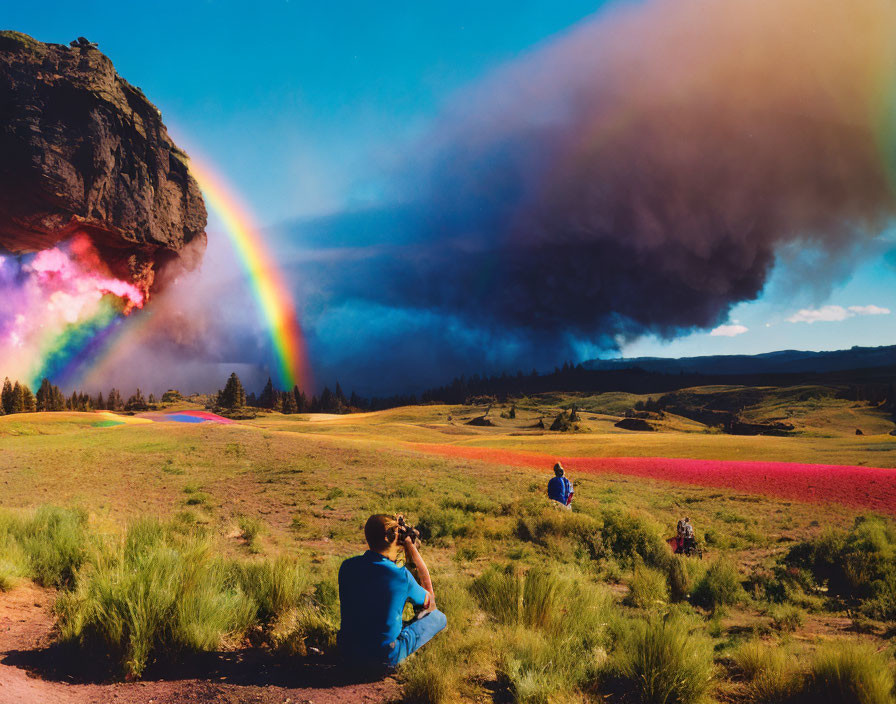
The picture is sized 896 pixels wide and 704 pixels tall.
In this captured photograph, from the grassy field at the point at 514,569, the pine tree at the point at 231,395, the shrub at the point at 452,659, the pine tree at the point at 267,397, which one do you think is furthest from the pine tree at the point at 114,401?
the shrub at the point at 452,659

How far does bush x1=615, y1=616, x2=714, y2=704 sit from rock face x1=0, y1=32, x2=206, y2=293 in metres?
96.2

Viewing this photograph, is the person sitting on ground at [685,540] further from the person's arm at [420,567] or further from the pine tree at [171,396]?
the pine tree at [171,396]

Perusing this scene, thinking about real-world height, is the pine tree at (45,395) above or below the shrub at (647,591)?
above

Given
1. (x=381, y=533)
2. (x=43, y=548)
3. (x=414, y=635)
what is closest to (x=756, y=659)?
(x=414, y=635)

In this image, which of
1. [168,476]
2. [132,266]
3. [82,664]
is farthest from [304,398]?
[82,664]

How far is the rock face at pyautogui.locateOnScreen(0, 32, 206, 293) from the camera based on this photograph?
242ft

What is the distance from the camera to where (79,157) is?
258ft

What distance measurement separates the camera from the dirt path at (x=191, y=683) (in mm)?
4219

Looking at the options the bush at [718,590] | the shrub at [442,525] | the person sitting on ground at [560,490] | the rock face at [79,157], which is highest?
the rock face at [79,157]

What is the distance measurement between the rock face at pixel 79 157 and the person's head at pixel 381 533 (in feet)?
310

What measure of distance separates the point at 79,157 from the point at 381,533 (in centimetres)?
9843

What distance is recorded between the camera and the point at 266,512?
15.1 m

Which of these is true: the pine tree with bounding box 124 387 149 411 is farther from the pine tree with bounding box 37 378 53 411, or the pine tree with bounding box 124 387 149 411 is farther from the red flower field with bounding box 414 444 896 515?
the red flower field with bounding box 414 444 896 515

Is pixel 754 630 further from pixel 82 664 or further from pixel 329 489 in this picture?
pixel 329 489
